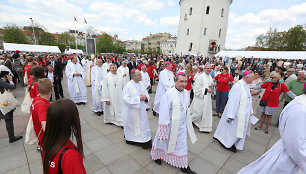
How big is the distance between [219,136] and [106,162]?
9.58ft

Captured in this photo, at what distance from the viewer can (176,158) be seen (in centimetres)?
274

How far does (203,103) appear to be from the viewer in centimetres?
452

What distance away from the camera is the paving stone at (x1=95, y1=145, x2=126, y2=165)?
3.05 meters

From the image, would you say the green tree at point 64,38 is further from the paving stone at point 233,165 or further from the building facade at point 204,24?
the paving stone at point 233,165

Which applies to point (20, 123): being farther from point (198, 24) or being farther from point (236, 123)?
point (198, 24)

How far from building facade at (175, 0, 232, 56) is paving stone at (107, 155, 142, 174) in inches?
1421

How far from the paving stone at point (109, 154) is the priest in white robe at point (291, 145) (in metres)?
2.63

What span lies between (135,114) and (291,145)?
2667 mm

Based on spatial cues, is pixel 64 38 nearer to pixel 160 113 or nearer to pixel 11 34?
pixel 11 34

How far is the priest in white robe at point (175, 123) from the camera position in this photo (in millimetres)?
2549

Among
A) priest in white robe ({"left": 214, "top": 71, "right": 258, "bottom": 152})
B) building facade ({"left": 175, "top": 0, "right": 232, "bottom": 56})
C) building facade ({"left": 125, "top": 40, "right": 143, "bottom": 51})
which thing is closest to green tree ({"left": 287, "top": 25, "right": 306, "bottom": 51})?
building facade ({"left": 175, "top": 0, "right": 232, "bottom": 56})

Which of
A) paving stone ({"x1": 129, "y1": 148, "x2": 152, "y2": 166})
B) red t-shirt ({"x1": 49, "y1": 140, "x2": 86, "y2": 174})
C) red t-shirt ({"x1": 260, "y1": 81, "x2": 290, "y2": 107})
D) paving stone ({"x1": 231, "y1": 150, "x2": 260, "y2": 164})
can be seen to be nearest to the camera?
red t-shirt ({"x1": 49, "y1": 140, "x2": 86, "y2": 174})

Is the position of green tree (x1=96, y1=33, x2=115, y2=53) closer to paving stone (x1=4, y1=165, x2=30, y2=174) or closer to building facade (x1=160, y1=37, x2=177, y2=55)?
building facade (x1=160, y1=37, x2=177, y2=55)

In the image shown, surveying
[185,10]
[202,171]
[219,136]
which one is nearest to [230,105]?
[219,136]
